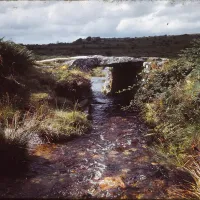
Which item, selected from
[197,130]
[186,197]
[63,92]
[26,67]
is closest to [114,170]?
[186,197]

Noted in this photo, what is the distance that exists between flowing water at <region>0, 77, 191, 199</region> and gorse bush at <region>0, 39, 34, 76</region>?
359 cm

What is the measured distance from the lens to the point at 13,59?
33.2 ft

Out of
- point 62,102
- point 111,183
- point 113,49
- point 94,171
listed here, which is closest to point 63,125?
point 62,102

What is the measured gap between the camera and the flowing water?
5.11 meters

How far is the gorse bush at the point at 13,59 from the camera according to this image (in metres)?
9.68

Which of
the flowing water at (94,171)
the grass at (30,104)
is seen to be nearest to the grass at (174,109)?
the flowing water at (94,171)

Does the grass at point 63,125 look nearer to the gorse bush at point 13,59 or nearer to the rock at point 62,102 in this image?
the rock at point 62,102

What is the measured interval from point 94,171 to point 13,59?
5828 millimetres

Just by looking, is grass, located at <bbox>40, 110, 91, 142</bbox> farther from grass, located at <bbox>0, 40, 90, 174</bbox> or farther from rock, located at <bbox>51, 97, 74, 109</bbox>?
rock, located at <bbox>51, 97, 74, 109</bbox>

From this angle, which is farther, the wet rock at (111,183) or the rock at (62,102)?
the rock at (62,102)

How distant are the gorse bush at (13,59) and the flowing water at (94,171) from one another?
11.8ft

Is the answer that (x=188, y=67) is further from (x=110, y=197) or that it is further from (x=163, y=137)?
(x=110, y=197)

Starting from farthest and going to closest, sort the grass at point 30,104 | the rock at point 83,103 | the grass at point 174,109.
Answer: the rock at point 83,103
the grass at point 174,109
the grass at point 30,104

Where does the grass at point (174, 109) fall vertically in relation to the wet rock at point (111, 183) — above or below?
above
